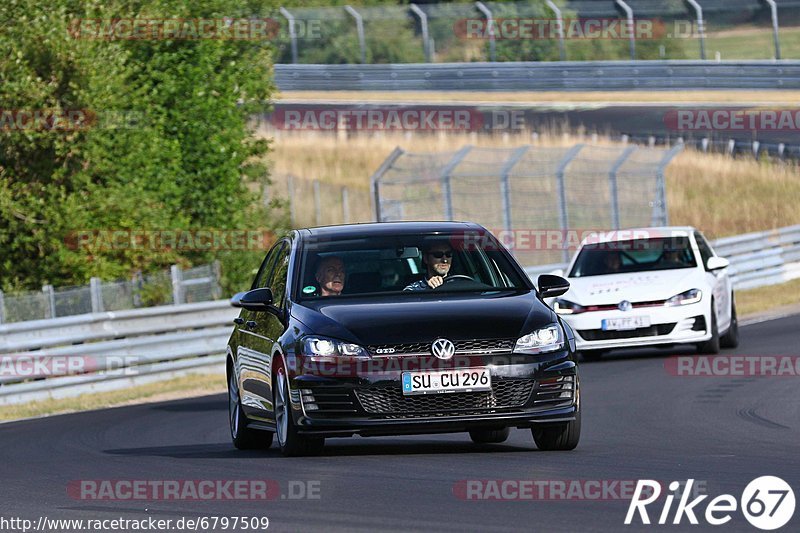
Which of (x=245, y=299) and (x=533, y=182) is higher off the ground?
(x=245, y=299)

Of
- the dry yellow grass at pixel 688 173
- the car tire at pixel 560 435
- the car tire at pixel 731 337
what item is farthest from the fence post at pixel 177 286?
the dry yellow grass at pixel 688 173

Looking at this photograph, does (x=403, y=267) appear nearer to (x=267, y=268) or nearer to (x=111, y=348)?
(x=267, y=268)

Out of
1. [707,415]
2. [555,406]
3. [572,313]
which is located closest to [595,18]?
[572,313]

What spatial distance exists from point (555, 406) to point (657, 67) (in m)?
39.0

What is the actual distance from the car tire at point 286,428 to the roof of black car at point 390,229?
113 centimetres

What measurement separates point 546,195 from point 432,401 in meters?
22.0

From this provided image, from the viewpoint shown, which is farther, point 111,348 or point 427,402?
point 111,348

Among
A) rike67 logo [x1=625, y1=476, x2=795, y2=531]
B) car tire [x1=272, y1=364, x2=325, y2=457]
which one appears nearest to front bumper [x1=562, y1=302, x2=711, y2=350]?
car tire [x1=272, y1=364, x2=325, y2=457]

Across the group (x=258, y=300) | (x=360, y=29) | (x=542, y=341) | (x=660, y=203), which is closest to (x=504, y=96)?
(x=360, y=29)

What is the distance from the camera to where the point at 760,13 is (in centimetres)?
4372

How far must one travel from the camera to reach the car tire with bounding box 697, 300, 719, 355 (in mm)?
18938

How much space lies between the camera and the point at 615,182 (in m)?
29.9

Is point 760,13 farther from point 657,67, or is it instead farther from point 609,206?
point 609,206

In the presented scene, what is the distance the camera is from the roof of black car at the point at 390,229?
11.3 metres
